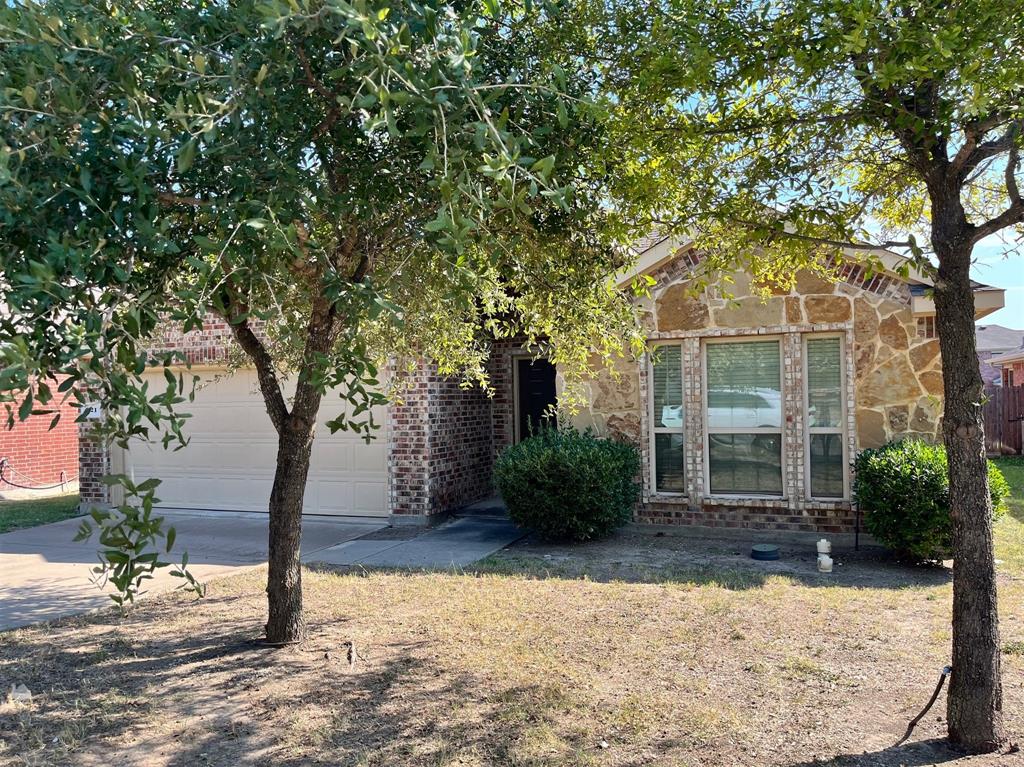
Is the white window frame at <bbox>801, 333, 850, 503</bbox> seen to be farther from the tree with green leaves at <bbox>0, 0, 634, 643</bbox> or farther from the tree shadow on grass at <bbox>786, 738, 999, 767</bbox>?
the tree shadow on grass at <bbox>786, 738, 999, 767</bbox>

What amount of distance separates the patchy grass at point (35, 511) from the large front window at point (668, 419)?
895 cm

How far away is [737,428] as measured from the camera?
952 cm

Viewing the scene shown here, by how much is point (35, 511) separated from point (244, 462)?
395 cm

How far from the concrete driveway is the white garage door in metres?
0.26

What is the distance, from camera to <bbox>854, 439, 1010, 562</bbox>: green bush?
7.54 metres

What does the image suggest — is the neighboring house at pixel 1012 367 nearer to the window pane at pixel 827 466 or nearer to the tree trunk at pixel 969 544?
the window pane at pixel 827 466

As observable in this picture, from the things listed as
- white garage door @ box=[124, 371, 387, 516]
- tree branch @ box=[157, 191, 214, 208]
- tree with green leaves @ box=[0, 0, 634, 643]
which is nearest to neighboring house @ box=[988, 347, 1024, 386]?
white garage door @ box=[124, 371, 387, 516]

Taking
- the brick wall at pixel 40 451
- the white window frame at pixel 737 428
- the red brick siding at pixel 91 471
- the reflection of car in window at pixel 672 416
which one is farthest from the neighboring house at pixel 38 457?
the white window frame at pixel 737 428

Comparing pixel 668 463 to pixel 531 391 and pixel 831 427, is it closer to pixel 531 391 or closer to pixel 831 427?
pixel 831 427

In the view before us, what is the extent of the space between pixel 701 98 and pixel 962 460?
2485 millimetres

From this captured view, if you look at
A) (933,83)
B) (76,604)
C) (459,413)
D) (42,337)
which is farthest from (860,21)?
(459,413)

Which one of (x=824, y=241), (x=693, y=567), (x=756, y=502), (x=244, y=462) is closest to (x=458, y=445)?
(x=244, y=462)

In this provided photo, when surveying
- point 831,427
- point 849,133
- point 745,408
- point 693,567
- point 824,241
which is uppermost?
point 849,133

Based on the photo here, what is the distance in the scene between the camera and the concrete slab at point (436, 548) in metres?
8.57
